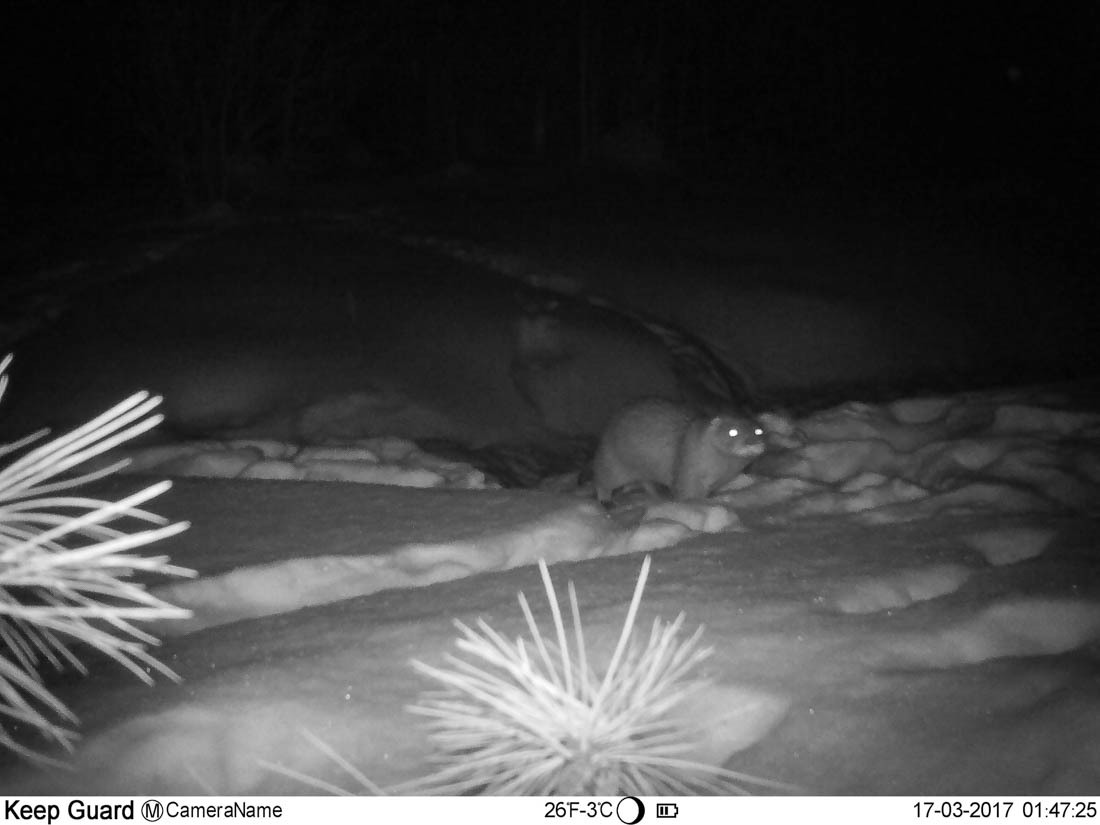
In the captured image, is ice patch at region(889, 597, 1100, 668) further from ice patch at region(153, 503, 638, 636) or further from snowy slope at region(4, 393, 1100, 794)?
ice patch at region(153, 503, 638, 636)

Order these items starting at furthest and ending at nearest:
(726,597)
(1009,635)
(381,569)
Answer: (381,569) → (726,597) → (1009,635)

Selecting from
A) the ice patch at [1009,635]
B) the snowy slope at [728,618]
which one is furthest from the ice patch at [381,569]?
the ice patch at [1009,635]

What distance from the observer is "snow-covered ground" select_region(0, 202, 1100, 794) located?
1841 mm

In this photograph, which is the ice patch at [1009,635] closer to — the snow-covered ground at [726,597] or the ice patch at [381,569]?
the snow-covered ground at [726,597]

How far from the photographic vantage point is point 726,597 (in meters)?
2.49

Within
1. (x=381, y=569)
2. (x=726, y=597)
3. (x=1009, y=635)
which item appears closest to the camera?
(x=1009, y=635)

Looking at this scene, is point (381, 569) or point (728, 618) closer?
point (728, 618)

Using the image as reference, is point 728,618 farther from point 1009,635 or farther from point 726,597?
point 1009,635

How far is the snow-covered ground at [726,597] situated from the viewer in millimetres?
1841

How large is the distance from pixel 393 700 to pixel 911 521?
7.12 feet

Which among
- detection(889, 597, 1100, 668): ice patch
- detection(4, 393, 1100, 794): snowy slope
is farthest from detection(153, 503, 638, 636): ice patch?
detection(889, 597, 1100, 668): ice patch

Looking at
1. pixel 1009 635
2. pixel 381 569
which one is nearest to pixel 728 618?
pixel 1009 635
